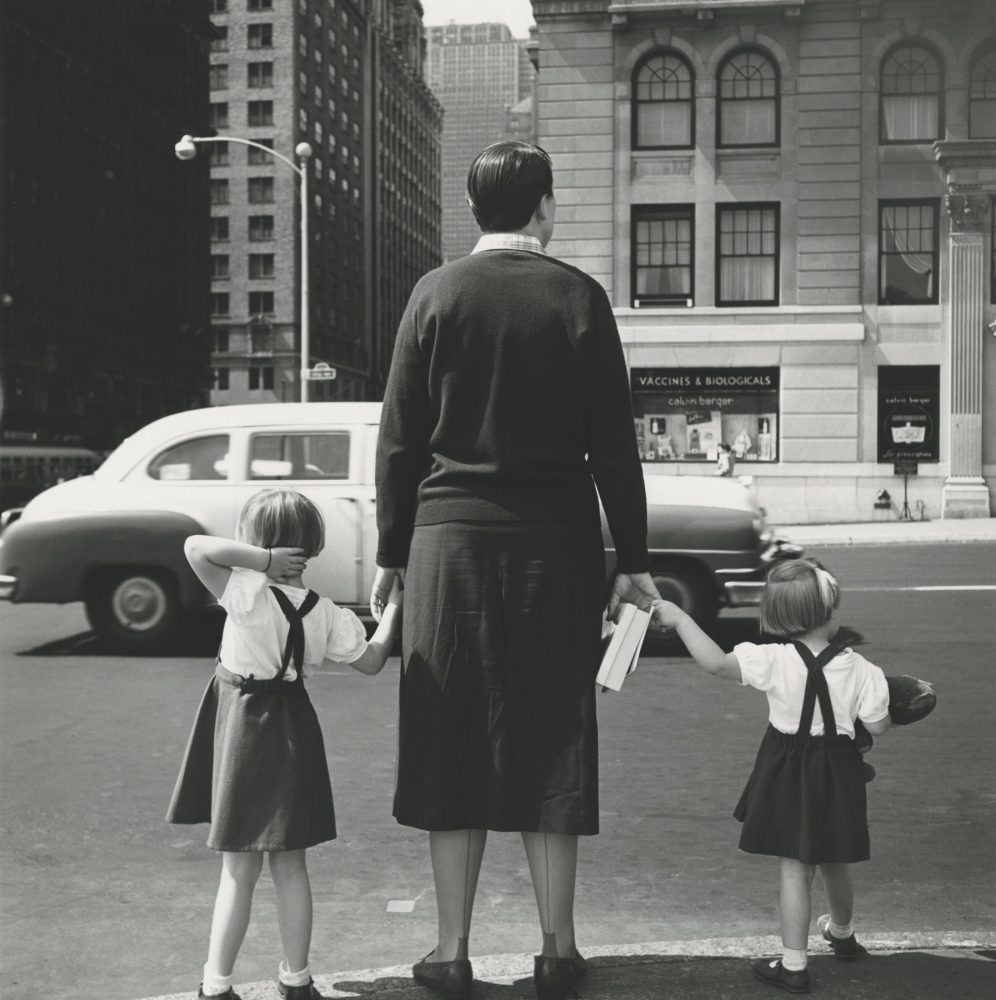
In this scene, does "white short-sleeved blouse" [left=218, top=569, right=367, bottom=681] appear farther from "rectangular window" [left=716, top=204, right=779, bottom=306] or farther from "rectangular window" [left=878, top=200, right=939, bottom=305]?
"rectangular window" [left=878, top=200, right=939, bottom=305]

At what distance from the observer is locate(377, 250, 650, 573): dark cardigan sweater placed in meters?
3.27

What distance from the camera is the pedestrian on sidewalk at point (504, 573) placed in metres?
3.25

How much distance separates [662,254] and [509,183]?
2456 centimetres

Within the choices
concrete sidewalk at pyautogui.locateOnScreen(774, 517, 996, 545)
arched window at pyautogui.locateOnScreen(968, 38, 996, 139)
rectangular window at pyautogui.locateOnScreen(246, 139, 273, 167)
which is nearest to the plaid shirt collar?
concrete sidewalk at pyautogui.locateOnScreen(774, 517, 996, 545)

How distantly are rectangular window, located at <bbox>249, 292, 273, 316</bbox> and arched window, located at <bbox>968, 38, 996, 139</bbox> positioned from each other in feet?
240

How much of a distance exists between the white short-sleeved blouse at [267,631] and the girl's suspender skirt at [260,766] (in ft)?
0.07

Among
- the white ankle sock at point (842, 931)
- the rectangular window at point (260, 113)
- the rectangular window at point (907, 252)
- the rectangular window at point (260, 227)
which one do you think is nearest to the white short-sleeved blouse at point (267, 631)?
the white ankle sock at point (842, 931)

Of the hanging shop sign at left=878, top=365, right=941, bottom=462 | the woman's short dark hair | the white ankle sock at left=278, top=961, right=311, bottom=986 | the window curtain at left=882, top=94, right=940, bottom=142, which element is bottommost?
the white ankle sock at left=278, top=961, right=311, bottom=986

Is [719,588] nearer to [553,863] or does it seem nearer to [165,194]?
[553,863]

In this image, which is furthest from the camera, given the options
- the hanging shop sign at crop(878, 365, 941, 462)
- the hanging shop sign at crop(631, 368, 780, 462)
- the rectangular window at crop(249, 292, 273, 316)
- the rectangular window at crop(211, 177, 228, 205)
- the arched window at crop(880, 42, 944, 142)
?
the rectangular window at crop(249, 292, 273, 316)

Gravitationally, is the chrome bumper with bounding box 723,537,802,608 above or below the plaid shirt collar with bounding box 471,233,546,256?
below

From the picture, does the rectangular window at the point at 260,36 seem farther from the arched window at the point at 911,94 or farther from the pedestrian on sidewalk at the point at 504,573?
the pedestrian on sidewalk at the point at 504,573

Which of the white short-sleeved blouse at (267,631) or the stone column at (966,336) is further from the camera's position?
the stone column at (966,336)

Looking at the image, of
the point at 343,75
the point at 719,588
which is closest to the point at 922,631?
the point at 719,588
